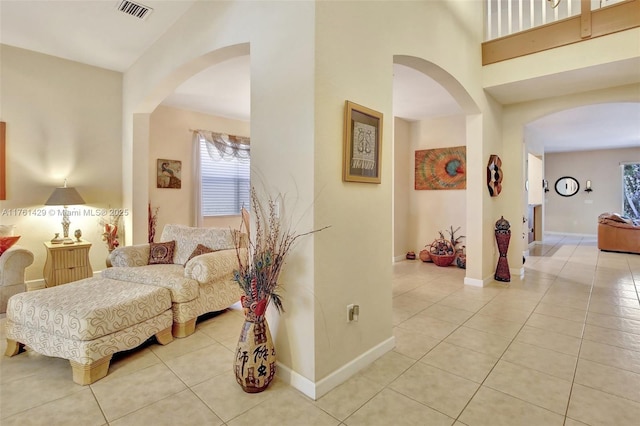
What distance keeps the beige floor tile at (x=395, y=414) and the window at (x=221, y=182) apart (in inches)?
178

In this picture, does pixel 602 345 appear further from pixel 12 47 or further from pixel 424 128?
pixel 12 47

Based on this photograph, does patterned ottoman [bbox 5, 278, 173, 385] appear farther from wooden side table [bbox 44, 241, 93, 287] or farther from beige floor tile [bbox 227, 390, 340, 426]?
wooden side table [bbox 44, 241, 93, 287]

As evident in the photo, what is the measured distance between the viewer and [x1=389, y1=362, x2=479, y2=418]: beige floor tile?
6.14 ft

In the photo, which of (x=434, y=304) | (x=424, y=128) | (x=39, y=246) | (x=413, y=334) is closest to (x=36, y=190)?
(x=39, y=246)

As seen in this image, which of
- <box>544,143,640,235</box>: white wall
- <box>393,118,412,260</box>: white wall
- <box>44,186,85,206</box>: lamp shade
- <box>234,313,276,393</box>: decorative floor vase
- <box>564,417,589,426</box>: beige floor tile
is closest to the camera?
<box>564,417,589,426</box>: beige floor tile

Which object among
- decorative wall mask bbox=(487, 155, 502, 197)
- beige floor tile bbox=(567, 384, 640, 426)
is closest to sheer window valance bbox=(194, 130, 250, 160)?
decorative wall mask bbox=(487, 155, 502, 197)

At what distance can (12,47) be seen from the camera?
12.9 feet

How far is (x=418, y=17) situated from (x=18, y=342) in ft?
13.4

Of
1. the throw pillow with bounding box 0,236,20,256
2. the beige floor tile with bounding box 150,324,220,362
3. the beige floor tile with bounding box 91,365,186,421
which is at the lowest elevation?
the beige floor tile with bounding box 91,365,186,421

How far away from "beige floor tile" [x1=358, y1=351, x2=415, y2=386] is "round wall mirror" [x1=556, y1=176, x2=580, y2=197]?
10.8 m

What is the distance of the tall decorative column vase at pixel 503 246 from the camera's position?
4469 millimetres

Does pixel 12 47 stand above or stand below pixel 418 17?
above

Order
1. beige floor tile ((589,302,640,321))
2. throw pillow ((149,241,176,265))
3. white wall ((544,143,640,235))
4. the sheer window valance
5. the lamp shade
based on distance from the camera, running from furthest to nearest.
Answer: white wall ((544,143,640,235)) → the sheer window valance → the lamp shade → throw pillow ((149,241,176,265)) → beige floor tile ((589,302,640,321))

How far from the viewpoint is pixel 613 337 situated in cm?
276
